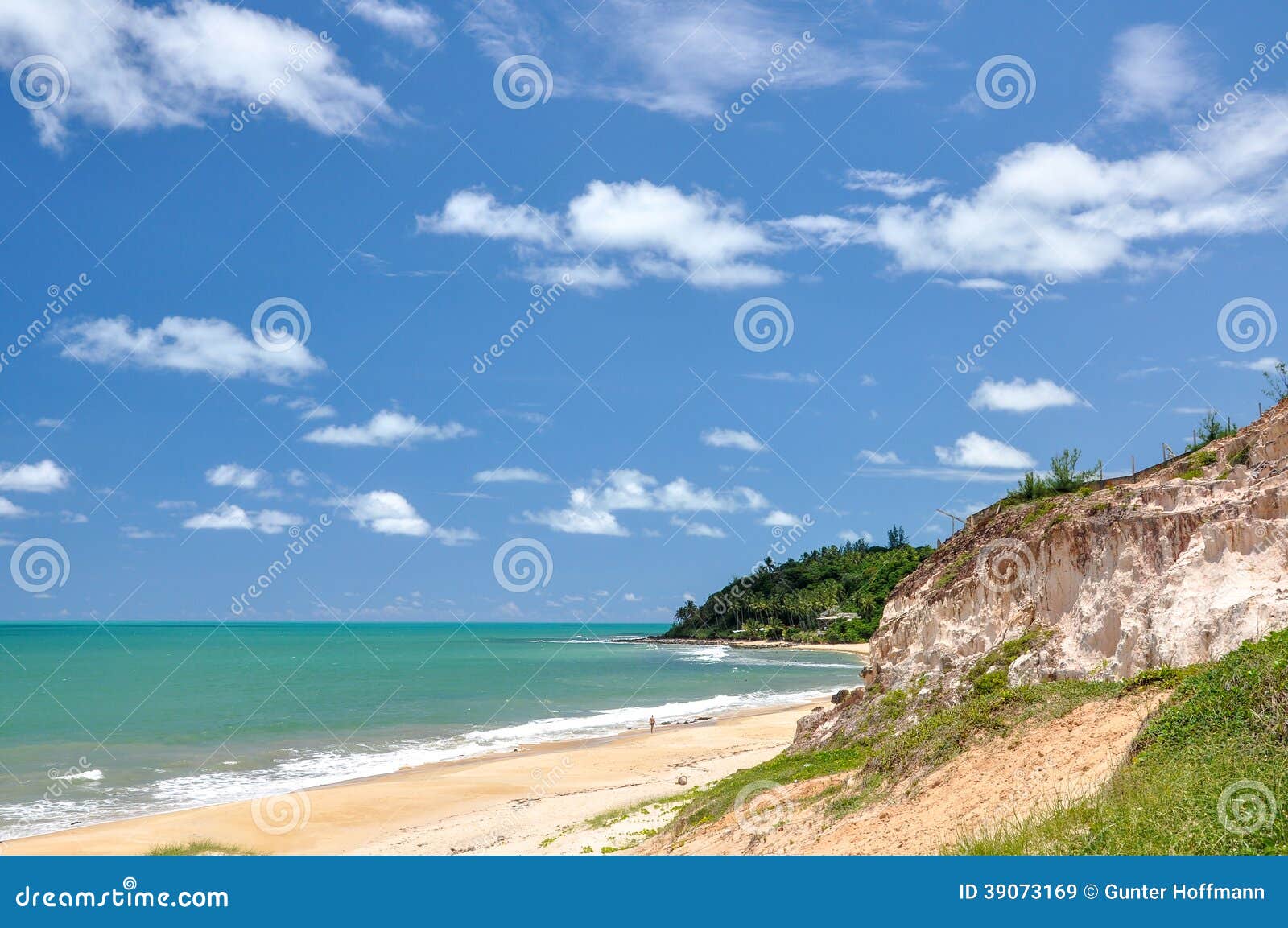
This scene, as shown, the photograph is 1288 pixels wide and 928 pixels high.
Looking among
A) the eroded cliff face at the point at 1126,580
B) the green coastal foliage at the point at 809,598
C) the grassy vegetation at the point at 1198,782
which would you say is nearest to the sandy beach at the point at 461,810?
the eroded cliff face at the point at 1126,580

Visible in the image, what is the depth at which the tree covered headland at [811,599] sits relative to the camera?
128m

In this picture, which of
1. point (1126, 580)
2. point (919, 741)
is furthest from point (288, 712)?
point (1126, 580)

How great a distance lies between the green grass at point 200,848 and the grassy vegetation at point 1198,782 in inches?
741

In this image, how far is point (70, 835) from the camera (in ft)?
77.2

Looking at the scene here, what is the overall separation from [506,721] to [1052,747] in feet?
138

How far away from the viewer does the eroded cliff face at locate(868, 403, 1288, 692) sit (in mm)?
13078

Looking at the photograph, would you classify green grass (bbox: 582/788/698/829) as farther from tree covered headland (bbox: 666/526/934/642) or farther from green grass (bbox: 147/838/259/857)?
tree covered headland (bbox: 666/526/934/642)

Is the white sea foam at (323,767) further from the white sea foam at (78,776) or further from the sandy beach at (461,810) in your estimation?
the sandy beach at (461,810)

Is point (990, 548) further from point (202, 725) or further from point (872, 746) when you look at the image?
point (202, 725)

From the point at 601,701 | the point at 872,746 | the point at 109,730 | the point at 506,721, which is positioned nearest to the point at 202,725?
the point at 109,730

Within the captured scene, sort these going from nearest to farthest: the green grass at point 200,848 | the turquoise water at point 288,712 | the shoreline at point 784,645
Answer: the green grass at point 200,848 < the turquoise water at point 288,712 < the shoreline at point 784,645

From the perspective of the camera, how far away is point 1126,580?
14.7 m

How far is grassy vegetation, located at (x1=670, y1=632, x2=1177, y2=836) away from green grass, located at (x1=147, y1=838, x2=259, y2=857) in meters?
11.6

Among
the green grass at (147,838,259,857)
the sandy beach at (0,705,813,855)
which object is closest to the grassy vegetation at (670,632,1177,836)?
the sandy beach at (0,705,813,855)
